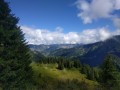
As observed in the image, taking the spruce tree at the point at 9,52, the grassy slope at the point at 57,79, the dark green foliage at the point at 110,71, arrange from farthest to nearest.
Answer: the dark green foliage at the point at 110,71
the spruce tree at the point at 9,52
the grassy slope at the point at 57,79

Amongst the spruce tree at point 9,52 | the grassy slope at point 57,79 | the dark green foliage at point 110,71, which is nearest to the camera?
the grassy slope at point 57,79

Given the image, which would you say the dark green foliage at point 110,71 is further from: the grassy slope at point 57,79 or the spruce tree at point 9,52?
the spruce tree at point 9,52

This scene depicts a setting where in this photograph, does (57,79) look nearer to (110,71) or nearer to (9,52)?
(110,71)

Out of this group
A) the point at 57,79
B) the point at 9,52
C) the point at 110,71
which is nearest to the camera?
the point at 9,52

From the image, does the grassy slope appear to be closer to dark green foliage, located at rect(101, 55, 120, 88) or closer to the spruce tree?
the spruce tree

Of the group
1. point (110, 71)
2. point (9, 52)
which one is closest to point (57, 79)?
point (110, 71)

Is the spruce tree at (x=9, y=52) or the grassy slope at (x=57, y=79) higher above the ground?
the spruce tree at (x=9, y=52)

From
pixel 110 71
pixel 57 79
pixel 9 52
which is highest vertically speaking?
pixel 9 52

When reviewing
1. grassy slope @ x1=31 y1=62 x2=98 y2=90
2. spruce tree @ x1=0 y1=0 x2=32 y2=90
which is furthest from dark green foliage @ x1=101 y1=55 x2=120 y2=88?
spruce tree @ x1=0 y1=0 x2=32 y2=90

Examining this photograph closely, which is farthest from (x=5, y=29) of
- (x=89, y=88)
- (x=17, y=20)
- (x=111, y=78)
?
(x=111, y=78)

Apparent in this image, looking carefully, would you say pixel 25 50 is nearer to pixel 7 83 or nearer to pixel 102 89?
→ pixel 7 83

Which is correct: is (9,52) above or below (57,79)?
above

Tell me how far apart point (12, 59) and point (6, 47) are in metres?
1.65

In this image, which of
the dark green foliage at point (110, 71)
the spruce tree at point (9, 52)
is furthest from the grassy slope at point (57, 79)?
the dark green foliage at point (110, 71)
